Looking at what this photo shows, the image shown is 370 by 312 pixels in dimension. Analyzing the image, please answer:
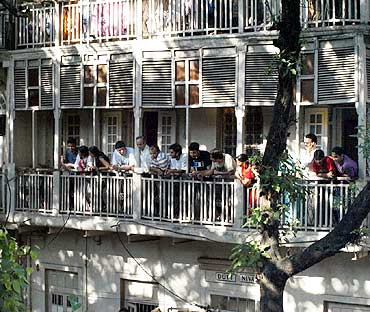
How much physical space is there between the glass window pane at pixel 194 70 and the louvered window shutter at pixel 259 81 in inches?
43.3

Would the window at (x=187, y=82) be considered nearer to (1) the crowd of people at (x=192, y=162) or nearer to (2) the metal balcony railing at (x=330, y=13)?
(1) the crowd of people at (x=192, y=162)

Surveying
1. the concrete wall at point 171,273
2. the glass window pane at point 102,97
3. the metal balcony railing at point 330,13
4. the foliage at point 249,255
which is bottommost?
the concrete wall at point 171,273

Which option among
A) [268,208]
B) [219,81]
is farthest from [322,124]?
[268,208]

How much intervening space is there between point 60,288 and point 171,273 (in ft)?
10.4

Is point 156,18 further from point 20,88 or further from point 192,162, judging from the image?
point 20,88

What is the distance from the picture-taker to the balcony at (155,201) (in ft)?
55.8

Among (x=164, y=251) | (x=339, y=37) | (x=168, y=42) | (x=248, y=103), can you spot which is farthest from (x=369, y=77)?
(x=164, y=251)

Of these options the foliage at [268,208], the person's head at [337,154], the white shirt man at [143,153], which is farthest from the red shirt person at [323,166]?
the white shirt man at [143,153]

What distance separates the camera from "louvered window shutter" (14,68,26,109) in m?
21.5

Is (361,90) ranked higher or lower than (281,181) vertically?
higher

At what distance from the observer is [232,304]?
19.1 m

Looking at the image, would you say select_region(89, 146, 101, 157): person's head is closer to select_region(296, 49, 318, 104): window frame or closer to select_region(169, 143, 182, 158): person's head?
select_region(169, 143, 182, 158): person's head

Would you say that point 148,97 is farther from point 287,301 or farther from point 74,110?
point 287,301

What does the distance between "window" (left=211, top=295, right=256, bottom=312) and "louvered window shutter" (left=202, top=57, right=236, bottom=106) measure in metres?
3.76
